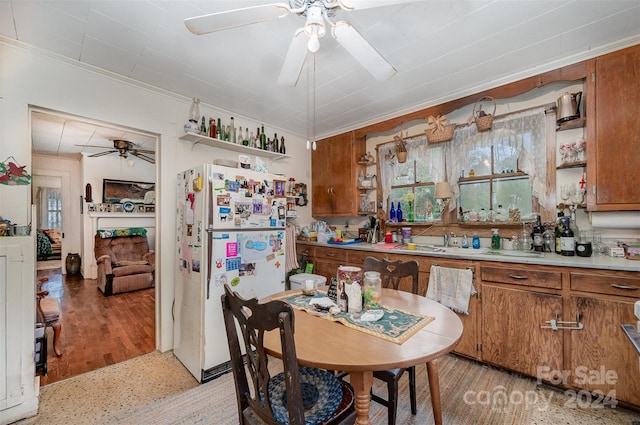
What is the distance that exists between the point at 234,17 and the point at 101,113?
179 centimetres

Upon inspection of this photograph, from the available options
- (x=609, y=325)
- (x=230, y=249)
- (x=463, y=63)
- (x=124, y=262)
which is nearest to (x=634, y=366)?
(x=609, y=325)

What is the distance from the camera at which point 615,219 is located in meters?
2.05

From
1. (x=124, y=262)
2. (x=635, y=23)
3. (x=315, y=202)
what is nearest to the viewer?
(x=635, y=23)

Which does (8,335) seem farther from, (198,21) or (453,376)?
(453,376)

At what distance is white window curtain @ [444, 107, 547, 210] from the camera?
246 cm

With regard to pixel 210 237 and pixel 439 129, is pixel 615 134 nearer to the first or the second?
pixel 439 129

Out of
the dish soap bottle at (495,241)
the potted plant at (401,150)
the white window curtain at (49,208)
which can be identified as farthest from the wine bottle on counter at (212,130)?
the white window curtain at (49,208)

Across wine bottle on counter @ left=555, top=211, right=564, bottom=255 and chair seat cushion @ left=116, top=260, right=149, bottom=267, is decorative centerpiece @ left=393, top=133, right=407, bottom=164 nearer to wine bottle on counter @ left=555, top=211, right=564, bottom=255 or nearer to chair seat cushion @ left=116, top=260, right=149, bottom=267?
wine bottle on counter @ left=555, top=211, right=564, bottom=255

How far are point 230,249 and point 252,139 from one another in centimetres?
168

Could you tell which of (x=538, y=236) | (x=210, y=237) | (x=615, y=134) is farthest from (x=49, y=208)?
(x=615, y=134)

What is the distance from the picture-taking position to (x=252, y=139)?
338cm

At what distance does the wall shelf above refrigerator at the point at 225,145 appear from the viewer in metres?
2.72

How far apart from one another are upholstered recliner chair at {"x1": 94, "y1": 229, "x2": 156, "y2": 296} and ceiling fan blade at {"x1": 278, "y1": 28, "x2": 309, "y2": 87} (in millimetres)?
4487

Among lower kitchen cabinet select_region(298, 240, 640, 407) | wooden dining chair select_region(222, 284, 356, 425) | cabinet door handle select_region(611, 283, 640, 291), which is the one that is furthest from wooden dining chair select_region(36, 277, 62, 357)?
cabinet door handle select_region(611, 283, 640, 291)
